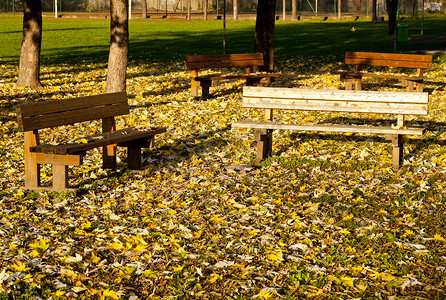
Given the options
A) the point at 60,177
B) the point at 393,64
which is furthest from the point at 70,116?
the point at 393,64

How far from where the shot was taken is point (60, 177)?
23.8ft

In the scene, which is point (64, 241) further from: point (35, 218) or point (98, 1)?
point (98, 1)

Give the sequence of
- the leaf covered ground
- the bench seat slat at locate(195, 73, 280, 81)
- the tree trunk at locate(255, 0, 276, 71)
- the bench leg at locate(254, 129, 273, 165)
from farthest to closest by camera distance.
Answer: the tree trunk at locate(255, 0, 276, 71)
the bench seat slat at locate(195, 73, 280, 81)
the bench leg at locate(254, 129, 273, 165)
the leaf covered ground

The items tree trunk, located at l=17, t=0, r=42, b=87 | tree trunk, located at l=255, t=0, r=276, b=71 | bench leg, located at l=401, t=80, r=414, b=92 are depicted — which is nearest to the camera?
bench leg, located at l=401, t=80, r=414, b=92

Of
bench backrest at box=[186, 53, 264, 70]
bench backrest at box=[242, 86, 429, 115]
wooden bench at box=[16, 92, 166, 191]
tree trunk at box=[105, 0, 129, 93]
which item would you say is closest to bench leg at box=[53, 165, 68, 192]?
wooden bench at box=[16, 92, 166, 191]

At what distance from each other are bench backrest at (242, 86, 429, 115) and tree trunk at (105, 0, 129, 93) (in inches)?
151

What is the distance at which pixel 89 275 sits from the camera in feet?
16.8

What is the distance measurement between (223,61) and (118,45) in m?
3.07

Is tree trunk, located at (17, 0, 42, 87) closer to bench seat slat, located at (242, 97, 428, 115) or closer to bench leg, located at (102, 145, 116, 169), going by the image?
bench leg, located at (102, 145, 116, 169)

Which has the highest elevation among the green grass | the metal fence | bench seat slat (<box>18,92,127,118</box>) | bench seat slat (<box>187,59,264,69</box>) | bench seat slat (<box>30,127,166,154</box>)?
the metal fence

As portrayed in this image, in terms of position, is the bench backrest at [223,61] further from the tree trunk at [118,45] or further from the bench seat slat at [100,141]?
the bench seat slat at [100,141]

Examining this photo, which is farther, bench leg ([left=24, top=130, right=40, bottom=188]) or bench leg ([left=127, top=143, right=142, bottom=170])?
bench leg ([left=127, top=143, right=142, bottom=170])

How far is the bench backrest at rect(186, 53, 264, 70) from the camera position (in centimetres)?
1380

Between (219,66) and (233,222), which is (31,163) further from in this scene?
(219,66)
